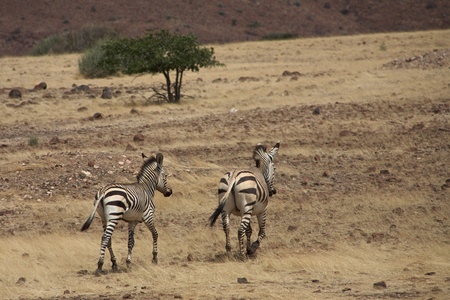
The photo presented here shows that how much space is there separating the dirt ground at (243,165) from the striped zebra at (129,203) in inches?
23.3

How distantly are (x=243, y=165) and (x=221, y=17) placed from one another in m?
59.6

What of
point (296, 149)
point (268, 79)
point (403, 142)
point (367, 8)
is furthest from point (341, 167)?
point (367, 8)

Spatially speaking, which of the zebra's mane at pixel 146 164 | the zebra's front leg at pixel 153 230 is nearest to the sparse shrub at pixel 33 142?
the zebra's mane at pixel 146 164

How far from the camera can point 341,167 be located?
1606 centimetres

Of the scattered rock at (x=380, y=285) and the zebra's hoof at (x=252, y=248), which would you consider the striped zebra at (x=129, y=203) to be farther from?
the scattered rock at (x=380, y=285)

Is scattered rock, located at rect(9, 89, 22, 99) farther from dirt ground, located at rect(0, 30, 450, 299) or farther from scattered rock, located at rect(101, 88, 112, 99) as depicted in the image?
scattered rock, located at rect(101, 88, 112, 99)

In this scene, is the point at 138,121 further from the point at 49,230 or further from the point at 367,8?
the point at 367,8

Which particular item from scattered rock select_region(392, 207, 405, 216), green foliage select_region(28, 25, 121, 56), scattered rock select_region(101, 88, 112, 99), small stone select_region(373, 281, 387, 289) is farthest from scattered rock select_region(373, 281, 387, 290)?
green foliage select_region(28, 25, 121, 56)

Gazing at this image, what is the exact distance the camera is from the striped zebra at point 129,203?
29.2ft

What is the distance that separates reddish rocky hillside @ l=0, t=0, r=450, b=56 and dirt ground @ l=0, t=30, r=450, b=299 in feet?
129

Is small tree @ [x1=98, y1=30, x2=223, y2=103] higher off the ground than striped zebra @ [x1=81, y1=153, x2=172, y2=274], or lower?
higher

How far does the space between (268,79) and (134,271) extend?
18750mm

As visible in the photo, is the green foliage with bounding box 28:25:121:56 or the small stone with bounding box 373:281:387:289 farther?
the green foliage with bounding box 28:25:121:56

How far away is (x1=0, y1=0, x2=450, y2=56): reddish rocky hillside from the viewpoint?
6662 centimetres
